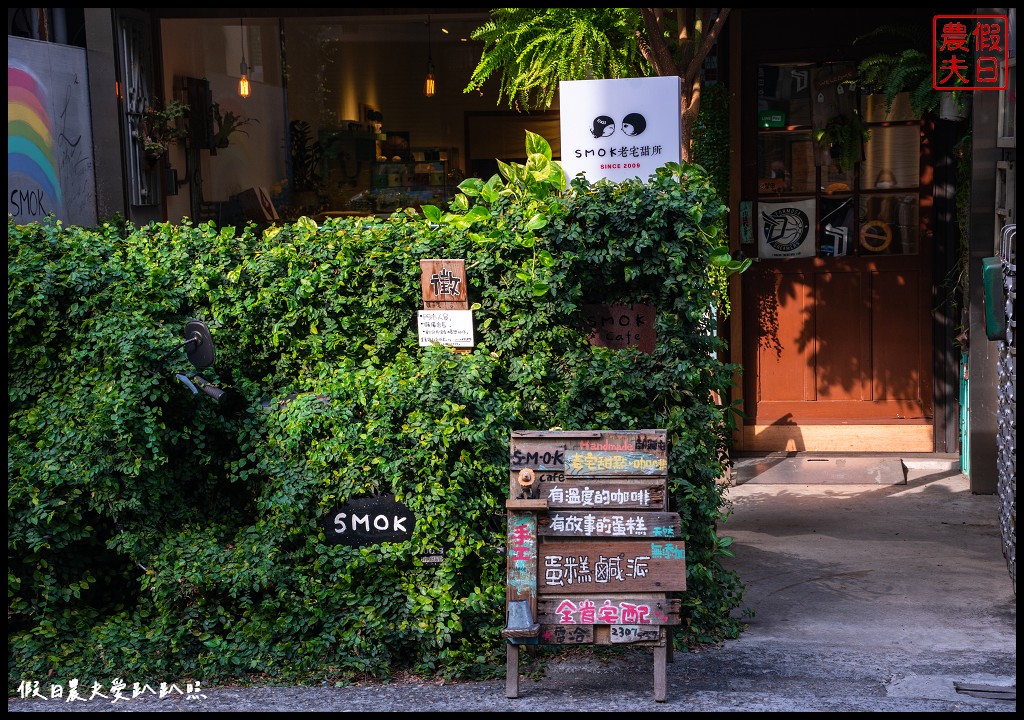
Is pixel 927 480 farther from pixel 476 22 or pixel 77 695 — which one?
pixel 77 695

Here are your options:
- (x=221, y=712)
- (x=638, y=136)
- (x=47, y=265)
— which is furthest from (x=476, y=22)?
(x=221, y=712)

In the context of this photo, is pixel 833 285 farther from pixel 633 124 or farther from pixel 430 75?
pixel 430 75

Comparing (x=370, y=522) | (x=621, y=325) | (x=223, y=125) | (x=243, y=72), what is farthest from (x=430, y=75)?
(x=370, y=522)

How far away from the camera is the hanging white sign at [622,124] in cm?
629

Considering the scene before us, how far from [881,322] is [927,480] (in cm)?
145

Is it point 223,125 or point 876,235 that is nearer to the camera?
point 876,235

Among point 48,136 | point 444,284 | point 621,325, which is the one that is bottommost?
point 621,325

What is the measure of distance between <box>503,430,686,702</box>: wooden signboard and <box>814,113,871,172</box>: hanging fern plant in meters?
4.99

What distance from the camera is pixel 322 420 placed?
5.55 m

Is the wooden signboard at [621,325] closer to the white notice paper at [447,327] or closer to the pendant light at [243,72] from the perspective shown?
the white notice paper at [447,327]

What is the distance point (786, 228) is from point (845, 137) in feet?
2.97

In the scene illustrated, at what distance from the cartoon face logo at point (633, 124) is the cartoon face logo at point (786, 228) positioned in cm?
349

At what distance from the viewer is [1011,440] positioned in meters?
6.08

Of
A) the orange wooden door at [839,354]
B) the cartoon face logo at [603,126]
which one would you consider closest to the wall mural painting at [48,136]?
the cartoon face logo at [603,126]
